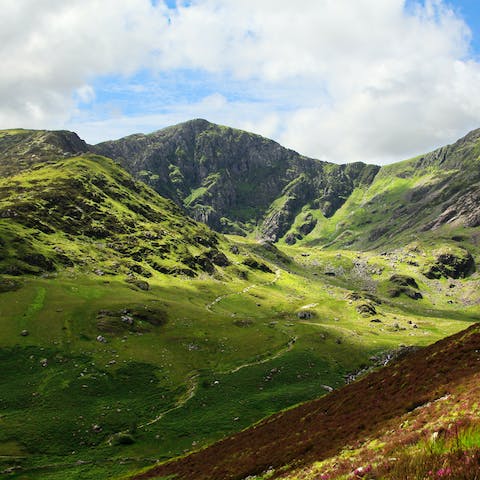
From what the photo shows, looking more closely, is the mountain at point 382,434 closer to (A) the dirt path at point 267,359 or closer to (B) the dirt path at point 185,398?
(B) the dirt path at point 185,398

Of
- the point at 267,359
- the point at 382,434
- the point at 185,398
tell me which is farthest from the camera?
the point at 267,359

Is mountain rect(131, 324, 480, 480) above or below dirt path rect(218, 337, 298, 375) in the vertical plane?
above

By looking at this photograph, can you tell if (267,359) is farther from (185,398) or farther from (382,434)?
(382,434)

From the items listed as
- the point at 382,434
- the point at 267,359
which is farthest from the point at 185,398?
the point at 382,434

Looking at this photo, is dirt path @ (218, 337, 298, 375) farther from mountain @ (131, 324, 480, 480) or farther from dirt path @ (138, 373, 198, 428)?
mountain @ (131, 324, 480, 480)

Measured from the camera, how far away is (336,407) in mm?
44312

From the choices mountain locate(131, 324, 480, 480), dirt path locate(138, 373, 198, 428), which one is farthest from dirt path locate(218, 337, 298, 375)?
mountain locate(131, 324, 480, 480)

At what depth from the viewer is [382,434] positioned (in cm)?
2633

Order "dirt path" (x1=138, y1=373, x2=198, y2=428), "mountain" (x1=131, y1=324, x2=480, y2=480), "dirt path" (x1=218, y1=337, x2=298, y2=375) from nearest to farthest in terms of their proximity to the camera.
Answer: "mountain" (x1=131, y1=324, x2=480, y2=480)
"dirt path" (x1=138, y1=373, x2=198, y2=428)
"dirt path" (x1=218, y1=337, x2=298, y2=375)

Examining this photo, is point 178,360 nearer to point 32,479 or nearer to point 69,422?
point 69,422

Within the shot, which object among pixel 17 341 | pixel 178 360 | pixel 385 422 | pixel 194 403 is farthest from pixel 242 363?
pixel 385 422

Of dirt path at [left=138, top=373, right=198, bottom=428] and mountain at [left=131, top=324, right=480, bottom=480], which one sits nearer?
mountain at [left=131, top=324, right=480, bottom=480]

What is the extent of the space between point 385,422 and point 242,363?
307 ft

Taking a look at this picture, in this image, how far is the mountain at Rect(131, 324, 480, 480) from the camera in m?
12.9
